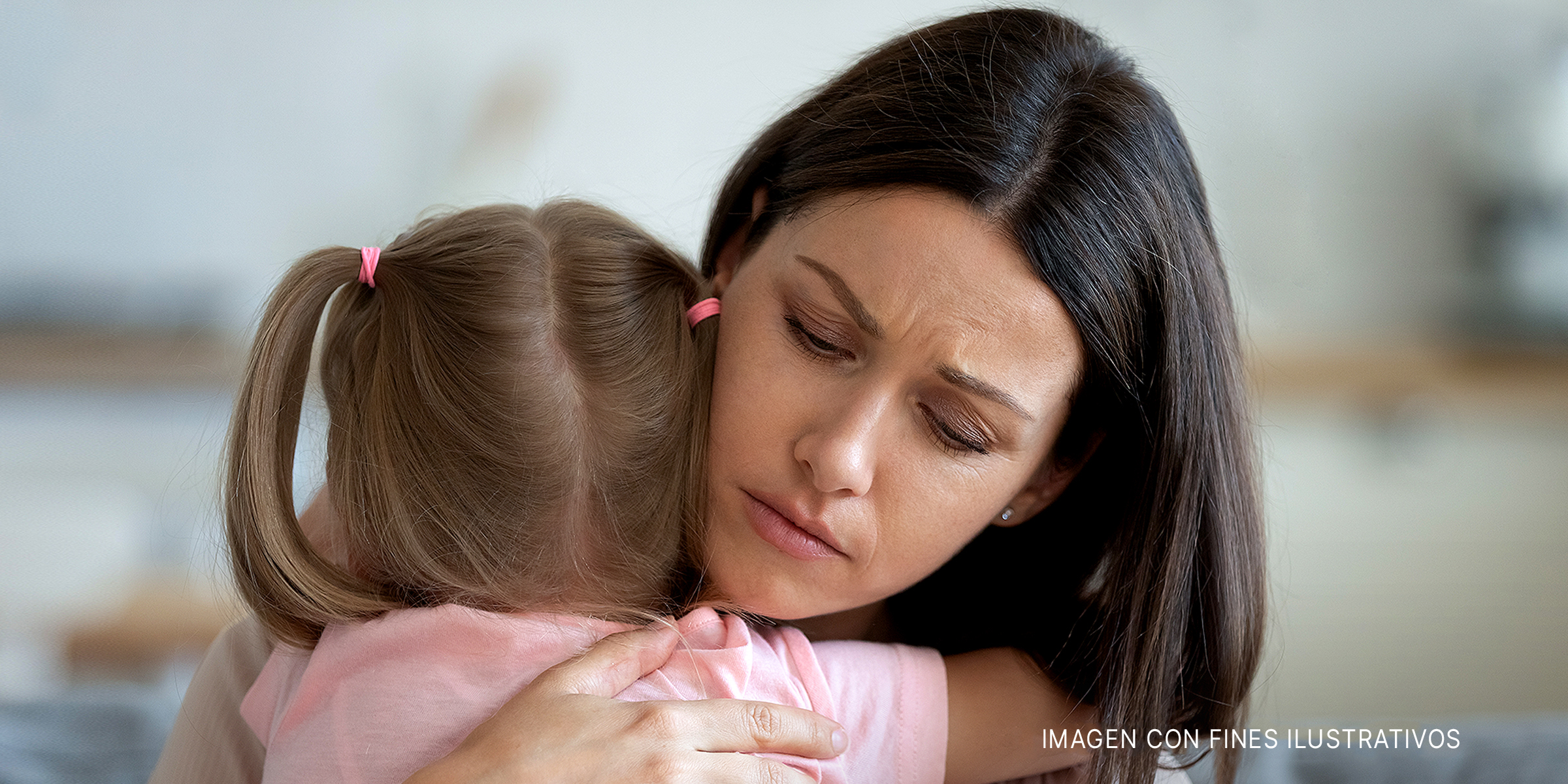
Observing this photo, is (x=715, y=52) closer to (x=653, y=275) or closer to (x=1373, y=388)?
(x=653, y=275)

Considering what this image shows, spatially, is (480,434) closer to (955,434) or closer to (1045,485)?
(955,434)

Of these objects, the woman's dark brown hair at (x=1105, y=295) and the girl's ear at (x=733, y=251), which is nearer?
the woman's dark brown hair at (x=1105, y=295)

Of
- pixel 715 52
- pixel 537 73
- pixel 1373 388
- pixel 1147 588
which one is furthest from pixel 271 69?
pixel 1373 388

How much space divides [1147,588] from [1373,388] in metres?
1.42

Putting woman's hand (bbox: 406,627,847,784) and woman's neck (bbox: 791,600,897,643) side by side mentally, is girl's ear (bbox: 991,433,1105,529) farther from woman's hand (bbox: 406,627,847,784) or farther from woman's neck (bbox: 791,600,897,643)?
woman's hand (bbox: 406,627,847,784)

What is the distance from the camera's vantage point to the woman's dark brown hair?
Answer: 0.89m

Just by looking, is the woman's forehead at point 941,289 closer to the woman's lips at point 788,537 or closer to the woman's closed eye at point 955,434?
the woman's closed eye at point 955,434

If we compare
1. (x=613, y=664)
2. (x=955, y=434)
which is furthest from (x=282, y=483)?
(x=955, y=434)

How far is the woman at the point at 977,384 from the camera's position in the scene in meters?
0.83

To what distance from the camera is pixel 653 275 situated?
99cm

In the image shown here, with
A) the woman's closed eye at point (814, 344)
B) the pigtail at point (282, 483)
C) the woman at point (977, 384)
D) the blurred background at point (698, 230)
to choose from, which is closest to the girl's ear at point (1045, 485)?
the woman at point (977, 384)

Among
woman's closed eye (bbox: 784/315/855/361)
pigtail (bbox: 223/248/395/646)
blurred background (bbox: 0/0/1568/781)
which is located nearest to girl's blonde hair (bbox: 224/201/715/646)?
pigtail (bbox: 223/248/395/646)

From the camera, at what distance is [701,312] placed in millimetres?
972

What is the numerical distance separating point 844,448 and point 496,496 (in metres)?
0.29
